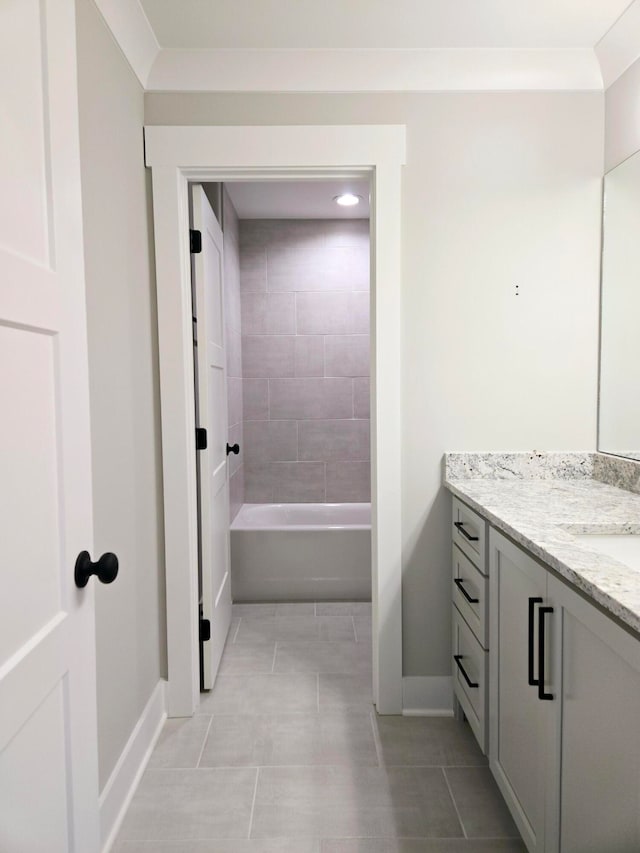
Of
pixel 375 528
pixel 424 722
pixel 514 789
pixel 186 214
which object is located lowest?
pixel 424 722

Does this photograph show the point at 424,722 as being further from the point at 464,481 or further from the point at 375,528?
the point at 464,481

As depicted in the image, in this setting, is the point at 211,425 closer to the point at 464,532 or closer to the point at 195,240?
the point at 195,240

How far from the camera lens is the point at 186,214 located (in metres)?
2.27

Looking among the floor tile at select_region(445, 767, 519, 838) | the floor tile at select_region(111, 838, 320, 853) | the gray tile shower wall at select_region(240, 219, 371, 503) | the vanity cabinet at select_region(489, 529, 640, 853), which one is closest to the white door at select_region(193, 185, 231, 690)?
the floor tile at select_region(111, 838, 320, 853)

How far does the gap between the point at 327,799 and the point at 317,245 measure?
11.3ft

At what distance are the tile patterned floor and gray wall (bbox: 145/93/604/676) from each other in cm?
35

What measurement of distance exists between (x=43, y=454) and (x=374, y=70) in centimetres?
195

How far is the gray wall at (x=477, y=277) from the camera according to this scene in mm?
2201

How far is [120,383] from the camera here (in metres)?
1.84

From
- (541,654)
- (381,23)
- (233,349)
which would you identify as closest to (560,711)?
(541,654)

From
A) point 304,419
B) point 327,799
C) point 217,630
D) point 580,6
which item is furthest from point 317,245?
point 327,799

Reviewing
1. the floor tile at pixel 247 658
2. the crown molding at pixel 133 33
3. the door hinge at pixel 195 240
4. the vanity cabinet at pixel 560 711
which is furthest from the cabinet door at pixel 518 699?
the crown molding at pixel 133 33

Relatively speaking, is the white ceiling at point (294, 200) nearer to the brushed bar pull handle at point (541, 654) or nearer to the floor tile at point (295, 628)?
the floor tile at point (295, 628)

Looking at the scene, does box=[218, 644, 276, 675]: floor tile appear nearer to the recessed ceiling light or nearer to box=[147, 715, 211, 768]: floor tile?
box=[147, 715, 211, 768]: floor tile
